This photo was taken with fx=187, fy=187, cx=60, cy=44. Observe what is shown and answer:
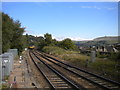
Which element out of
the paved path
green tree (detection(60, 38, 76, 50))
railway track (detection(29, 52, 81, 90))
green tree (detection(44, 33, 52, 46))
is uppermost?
green tree (detection(44, 33, 52, 46))

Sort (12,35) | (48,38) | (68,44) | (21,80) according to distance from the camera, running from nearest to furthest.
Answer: (21,80), (12,35), (68,44), (48,38)

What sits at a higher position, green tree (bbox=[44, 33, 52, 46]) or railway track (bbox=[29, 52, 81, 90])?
green tree (bbox=[44, 33, 52, 46])

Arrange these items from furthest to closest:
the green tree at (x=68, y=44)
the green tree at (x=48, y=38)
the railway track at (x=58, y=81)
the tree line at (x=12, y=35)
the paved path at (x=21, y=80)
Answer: the green tree at (x=48, y=38), the green tree at (x=68, y=44), the tree line at (x=12, y=35), the paved path at (x=21, y=80), the railway track at (x=58, y=81)

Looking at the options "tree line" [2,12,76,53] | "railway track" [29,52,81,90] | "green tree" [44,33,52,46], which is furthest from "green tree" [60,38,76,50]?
"railway track" [29,52,81,90]

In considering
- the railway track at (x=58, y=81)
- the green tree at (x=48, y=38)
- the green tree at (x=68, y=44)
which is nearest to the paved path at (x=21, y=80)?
the railway track at (x=58, y=81)

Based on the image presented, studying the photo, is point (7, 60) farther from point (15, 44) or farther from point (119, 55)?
point (15, 44)

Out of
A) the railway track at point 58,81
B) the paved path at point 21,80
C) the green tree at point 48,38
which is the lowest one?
the railway track at point 58,81

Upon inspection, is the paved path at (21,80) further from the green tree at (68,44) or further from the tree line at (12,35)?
the green tree at (68,44)

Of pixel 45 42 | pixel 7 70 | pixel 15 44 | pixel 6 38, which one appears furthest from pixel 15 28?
pixel 45 42

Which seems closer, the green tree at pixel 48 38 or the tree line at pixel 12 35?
the tree line at pixel 12 35

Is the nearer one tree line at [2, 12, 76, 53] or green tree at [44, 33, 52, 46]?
tree line at [2, 12, 76, 53]

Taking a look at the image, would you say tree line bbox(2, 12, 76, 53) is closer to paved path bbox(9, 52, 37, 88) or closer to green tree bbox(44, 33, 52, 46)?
paved path bbox(9, 52, 37, 88)

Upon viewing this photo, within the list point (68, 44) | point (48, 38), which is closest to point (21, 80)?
point (68, 44)

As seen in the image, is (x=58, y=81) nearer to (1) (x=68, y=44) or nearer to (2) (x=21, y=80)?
(2) (x=21, y=80)
